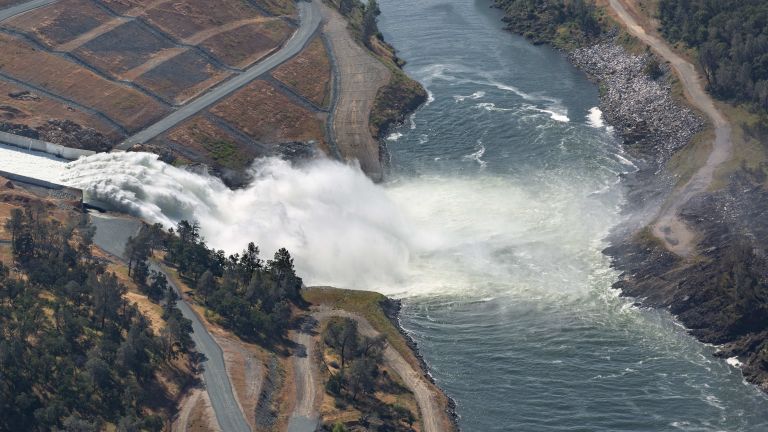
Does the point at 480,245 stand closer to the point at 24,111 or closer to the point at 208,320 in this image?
the point at 208,320

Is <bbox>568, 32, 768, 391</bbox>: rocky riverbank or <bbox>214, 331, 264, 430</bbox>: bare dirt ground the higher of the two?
<bbox>568, 32, 768, 391</bbox>: rocky riverbank

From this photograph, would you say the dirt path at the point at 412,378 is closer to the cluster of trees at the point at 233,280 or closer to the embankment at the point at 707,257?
the cluster of trees at the point at 233,280

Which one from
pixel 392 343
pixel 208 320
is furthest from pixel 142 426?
pixel 392 343

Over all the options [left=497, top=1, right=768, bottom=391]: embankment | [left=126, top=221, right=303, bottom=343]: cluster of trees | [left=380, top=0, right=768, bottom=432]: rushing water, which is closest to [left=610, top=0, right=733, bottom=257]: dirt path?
[left=497, top=1, right=768, bottom=391]: embankment

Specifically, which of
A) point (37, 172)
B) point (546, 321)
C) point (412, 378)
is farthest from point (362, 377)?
point (37, 172)

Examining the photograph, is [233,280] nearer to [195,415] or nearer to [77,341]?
[77,341]

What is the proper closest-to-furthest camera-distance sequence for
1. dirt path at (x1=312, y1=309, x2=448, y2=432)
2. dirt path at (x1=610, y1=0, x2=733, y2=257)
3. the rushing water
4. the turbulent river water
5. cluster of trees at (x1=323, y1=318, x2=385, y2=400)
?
dirt path at (x1=312, y1=309, x2=448, y2=432)
the rushing water
cluster of trees at (x1=323, y1=318, x2=385, y2=400)
the turbulent river water
dirt path at (x1=610, y1=0, x2=733, y2=257)

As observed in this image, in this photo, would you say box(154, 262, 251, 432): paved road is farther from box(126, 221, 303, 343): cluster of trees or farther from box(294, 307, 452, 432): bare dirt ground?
box(294, 307, 452, 432): bare dirt ground

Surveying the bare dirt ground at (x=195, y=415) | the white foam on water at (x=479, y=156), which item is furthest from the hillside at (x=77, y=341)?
the white foam on water at (x=479, y=156)
